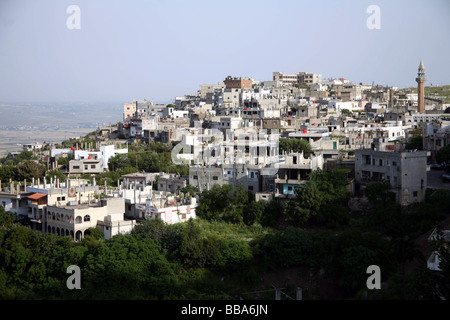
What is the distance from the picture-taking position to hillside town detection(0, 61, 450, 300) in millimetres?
18875

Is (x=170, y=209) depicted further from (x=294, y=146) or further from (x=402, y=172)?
(x=294, y=146)

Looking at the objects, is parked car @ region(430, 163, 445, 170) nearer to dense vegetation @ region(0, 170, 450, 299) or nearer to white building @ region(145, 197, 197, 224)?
dense vegetation @ region(0, 170, 450, 299)

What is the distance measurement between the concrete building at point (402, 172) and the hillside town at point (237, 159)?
0.03 meters

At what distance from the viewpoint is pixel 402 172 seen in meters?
18.6

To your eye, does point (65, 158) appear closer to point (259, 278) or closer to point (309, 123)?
point (309, 123)

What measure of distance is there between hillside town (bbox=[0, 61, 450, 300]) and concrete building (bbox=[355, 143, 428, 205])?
0.09ft

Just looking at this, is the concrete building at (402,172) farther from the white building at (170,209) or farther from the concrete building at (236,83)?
the concrete building at (236,83)

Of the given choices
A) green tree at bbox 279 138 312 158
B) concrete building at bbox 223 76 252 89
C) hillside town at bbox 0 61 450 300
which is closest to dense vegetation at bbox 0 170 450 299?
hillside town at bbox 0 61 450 300

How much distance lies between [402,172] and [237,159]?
17.3ft

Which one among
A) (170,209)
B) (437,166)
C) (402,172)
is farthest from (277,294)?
(437,166)

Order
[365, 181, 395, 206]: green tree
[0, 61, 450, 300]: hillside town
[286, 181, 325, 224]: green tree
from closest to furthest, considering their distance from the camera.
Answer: [365, 181, 395, 206]: green tree → [286, 181, 325, 224]: green tree → [0, 61, 450, 300]: hillside town

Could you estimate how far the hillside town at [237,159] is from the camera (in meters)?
18.9
